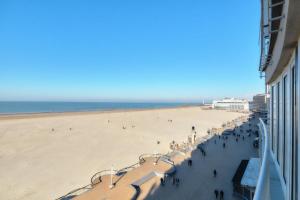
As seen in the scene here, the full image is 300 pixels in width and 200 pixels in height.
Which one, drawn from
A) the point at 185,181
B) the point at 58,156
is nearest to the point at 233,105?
the point at 185,181

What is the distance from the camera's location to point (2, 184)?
11.3m

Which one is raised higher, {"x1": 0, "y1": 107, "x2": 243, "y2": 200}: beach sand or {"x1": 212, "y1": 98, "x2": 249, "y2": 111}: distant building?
{"x1": 212, "y1": 98, "x2": 249, "y2": 111}: distant building

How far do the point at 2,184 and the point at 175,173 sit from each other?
9969mm

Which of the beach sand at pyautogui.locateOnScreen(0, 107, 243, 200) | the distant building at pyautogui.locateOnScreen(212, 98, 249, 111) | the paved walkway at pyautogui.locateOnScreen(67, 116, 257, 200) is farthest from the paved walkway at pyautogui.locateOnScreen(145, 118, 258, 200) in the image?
the distant building at pyautogui.locateOnScreen(212, 98, 249, 111)

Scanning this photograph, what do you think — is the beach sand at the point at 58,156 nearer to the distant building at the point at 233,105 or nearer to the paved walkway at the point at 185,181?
the paved walkway at the point at 185,181

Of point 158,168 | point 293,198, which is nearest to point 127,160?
point 158,168

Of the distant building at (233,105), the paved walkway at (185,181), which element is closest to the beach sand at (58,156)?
the paved walkway at (185,181)

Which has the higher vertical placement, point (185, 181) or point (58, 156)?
point (58, 156)

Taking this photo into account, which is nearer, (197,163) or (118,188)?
(118,188)

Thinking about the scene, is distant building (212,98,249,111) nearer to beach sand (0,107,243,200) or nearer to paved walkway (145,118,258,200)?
beach sand (0,107,243,200)

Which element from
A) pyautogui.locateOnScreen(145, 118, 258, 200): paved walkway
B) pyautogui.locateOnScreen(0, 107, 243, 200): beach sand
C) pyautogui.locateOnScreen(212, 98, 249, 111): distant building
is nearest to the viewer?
pyautogui.locateOnScreen(145, 118, 258, 200): paved walkway

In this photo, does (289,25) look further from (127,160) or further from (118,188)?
(127,160)

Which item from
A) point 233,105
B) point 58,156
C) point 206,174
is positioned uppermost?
point 233,105

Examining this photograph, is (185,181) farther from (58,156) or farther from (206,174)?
(58,156)
